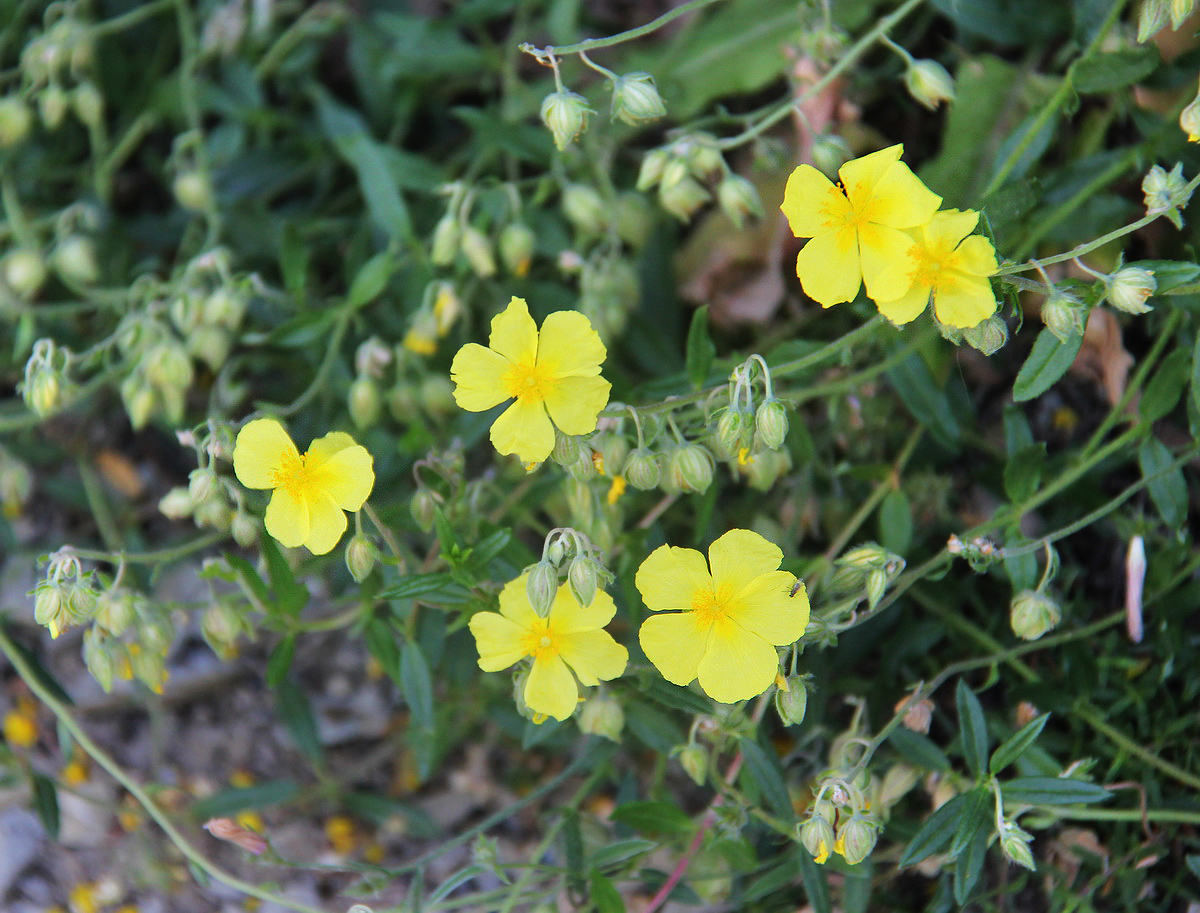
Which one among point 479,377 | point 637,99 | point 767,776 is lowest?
point 767,776

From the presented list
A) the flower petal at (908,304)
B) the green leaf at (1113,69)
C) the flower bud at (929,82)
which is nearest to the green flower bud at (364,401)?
the flower petal at (908,304)

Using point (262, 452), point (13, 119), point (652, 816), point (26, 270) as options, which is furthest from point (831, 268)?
point (13, 119)

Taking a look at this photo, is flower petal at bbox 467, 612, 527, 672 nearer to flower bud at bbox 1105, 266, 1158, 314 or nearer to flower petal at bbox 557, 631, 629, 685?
flower petal at bbox 557, 631, 629, 685

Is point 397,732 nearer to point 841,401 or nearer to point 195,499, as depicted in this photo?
point 195,499

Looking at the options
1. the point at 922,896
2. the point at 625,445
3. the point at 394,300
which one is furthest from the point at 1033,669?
the point at 394,300

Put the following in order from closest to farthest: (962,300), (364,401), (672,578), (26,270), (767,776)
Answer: (962,300)
(672,578)
(767,776)
(364,401)
(26,270)

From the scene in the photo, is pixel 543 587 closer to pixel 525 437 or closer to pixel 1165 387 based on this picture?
pixel 525 437
